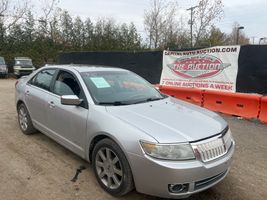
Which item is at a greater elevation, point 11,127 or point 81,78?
point 81,78

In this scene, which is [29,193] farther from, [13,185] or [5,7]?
[5,7]

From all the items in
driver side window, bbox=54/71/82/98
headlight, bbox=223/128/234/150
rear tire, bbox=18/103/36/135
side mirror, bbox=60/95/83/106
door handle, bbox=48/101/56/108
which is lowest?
rear tire, bbox=18/103/36/135

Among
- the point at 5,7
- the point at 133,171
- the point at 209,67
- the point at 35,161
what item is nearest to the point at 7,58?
the point at 5,7

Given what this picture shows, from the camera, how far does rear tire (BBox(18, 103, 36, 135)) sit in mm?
5884

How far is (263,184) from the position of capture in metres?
4.09

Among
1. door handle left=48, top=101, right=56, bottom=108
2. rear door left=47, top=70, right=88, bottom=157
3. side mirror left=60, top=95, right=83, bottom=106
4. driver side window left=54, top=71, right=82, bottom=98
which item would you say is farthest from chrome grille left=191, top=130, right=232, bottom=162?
door handle left=48, top=101, right=56, bottom=108

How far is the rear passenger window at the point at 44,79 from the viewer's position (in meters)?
5.32

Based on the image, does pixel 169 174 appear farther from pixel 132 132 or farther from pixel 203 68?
pixel 203 68

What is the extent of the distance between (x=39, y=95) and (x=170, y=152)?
3.02 metres

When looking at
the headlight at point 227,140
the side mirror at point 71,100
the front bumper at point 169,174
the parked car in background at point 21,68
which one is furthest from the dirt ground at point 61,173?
the parked car in background at point 21,68

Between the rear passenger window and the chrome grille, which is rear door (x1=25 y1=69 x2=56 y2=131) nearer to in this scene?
the rear passenger window

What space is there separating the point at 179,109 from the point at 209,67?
5.88 metres

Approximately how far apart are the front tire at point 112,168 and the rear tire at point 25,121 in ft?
8.03

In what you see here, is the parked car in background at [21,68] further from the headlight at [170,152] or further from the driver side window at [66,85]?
the headlight at [170,152]
